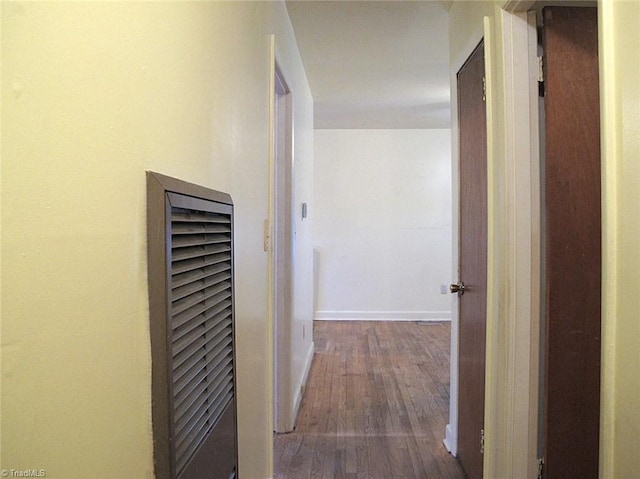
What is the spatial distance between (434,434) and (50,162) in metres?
2.46

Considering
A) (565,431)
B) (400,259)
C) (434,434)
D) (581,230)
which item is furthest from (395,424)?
(400,259)

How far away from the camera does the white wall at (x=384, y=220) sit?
518 centimetres

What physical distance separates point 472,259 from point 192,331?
4.56 ft

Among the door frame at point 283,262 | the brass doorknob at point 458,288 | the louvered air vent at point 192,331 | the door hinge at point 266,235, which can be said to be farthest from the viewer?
the door frame at point 283,262

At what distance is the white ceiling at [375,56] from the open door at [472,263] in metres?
0.66

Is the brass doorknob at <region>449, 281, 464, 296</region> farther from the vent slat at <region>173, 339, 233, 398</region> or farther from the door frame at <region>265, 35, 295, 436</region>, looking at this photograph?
the vent slat at <region>173, 339, 233, 398</region>

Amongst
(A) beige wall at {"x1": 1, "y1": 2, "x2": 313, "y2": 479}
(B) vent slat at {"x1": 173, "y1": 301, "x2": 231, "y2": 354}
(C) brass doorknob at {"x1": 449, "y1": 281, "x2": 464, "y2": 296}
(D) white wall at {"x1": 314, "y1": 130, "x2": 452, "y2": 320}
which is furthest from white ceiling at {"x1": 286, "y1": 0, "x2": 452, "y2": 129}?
(B) vent slat at {"x1": 173, "y1": 301, "x2": 231, "y2": 354}

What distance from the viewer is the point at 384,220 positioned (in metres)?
5.24

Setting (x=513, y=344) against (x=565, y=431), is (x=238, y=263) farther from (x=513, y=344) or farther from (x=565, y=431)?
(x=565, y=431)

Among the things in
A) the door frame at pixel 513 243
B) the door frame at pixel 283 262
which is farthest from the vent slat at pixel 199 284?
the door frame at pixel 283 262

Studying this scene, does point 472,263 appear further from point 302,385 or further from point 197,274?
point 302,385

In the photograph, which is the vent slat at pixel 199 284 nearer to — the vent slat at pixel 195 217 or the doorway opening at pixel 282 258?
the vent slat at pixel 195 217

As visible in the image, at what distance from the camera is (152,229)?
712 millimetres

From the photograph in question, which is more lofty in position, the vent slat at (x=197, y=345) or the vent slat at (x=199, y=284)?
the vent slat at (x=199, y=284)
